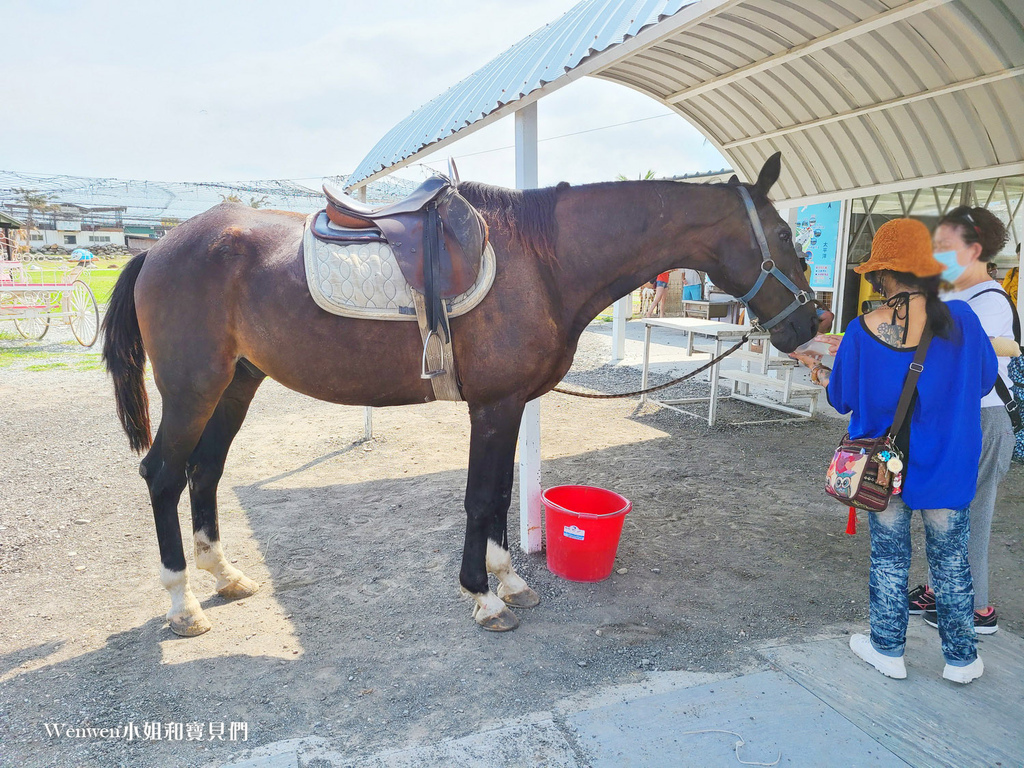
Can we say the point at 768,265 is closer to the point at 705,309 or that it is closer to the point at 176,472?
the point at 176,472

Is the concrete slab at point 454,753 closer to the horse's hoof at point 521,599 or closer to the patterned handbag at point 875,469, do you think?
the horse's hoof at point 521,599

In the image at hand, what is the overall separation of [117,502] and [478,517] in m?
3.09

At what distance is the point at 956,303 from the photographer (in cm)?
220

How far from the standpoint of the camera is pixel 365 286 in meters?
2.62

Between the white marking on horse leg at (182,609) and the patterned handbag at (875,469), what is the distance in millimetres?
2754

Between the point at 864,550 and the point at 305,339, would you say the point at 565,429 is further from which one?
the point at 305,339

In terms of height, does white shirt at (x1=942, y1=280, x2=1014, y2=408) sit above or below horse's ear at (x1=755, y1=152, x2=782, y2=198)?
below

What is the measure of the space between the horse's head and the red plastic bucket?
116 centimetres

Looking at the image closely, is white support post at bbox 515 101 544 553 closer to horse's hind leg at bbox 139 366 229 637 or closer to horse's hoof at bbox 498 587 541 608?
horse's hoof at bbox 498 587 541 608

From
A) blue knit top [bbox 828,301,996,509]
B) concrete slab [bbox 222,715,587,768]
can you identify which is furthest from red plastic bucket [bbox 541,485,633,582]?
blue knit top [bbox 828,301,996,509]

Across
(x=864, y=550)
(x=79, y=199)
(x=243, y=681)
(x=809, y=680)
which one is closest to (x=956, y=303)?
(x=809, y=680)

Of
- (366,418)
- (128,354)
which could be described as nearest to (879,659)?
(128,354)

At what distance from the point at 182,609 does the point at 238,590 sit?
0.34 m

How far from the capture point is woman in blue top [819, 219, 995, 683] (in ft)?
7.06
